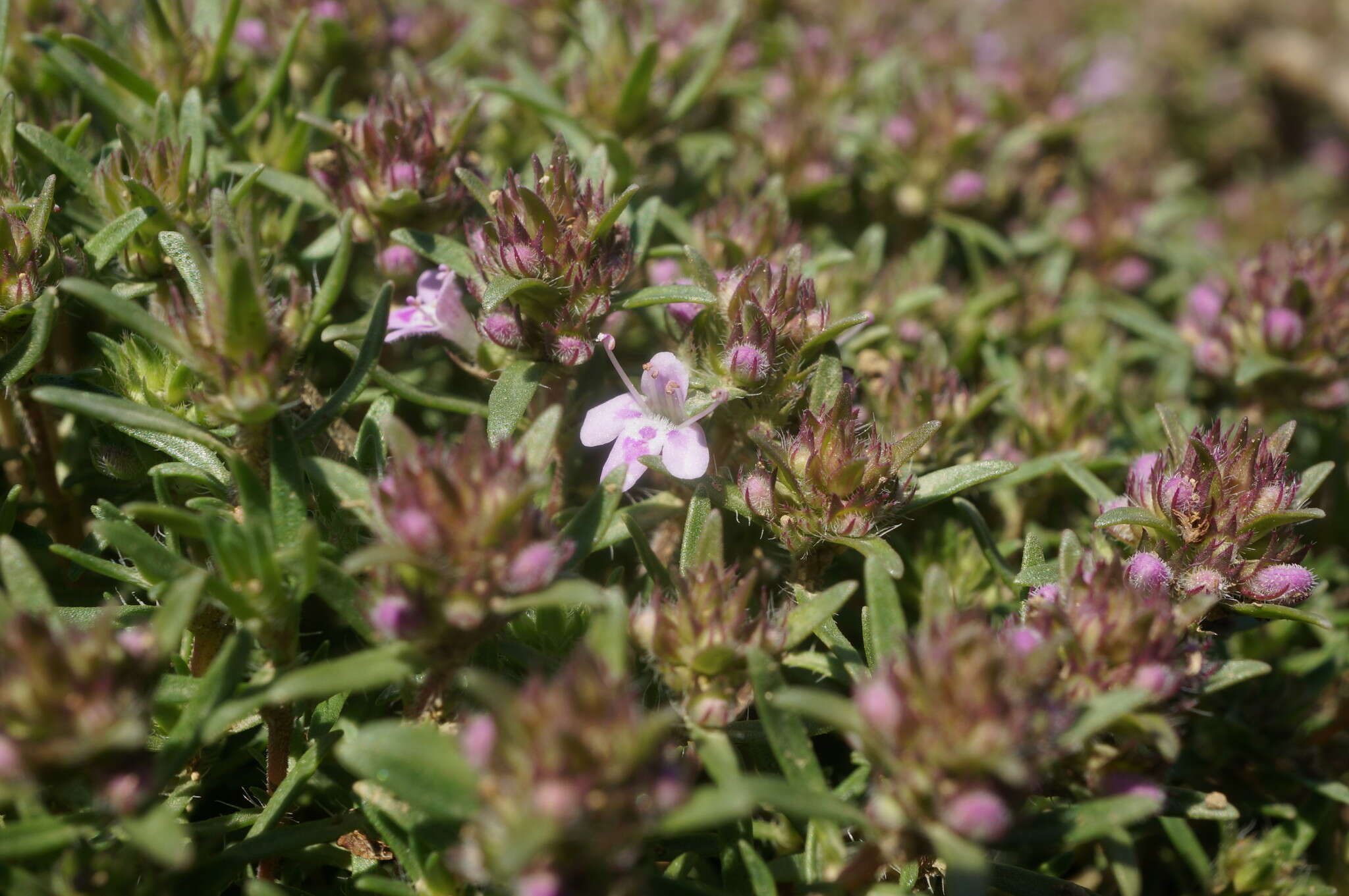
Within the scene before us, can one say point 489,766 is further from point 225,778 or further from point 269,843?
point 225,778

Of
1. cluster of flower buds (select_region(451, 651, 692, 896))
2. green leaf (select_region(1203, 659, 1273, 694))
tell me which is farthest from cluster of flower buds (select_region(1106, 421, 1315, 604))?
cluster of flower buds (select_region(451, 651, 692, 896))

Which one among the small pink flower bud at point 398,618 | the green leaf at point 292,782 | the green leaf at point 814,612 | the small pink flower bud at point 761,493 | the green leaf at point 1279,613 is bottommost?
the green leaf at point 292,782

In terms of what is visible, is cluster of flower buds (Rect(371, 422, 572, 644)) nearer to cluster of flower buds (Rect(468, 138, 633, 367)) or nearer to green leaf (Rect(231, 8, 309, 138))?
cluster of flower buds (Rect(468, 138, 633, 367))

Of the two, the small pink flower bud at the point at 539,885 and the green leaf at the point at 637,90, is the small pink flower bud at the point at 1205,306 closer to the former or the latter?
the green leaf at the point at 637,90

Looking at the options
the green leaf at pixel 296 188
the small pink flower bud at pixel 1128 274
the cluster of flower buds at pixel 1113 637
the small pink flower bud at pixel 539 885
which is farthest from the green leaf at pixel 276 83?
the small pink flower bud at pixel 1128 274

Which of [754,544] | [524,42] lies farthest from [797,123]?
[754,544]
